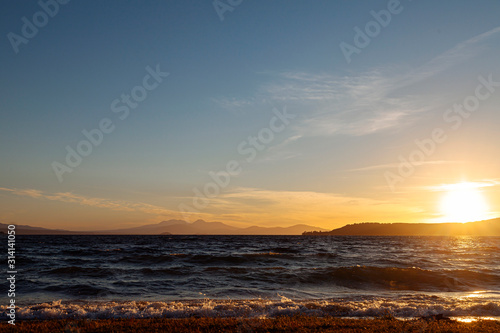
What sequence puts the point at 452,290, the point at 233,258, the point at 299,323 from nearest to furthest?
the point at 299,323 → the point at 452,290 → the point at 233,258

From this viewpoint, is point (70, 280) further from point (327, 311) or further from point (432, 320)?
point (432, 320)

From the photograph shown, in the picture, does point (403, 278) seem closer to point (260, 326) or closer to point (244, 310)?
point (244, 310)

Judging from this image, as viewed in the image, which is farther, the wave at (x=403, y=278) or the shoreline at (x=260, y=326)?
the wave at (x=403, y=278)

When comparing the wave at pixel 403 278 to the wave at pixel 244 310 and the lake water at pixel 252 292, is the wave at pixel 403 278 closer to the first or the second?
the lake water at pixel 252 292

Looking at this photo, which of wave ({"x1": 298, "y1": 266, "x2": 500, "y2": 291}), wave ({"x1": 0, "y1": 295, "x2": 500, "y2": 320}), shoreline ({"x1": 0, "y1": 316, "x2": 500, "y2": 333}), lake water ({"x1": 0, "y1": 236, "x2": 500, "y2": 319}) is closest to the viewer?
shoreline ({"x1": 0, "y1": 316, "x2": 500, "y2": 333})

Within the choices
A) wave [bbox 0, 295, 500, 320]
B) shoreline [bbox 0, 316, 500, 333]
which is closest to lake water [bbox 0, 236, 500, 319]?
wave [bbox 0, 295, 500, 320]

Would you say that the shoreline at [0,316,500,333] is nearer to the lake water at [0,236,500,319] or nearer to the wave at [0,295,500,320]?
the wave at [0,295,500,320]

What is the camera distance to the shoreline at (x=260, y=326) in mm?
10195

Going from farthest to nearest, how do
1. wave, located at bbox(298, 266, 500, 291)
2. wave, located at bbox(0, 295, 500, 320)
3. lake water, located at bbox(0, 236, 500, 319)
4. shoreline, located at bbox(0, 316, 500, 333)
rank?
1. wave, located at bbox(298, 266, 500, 291)
2. lake water, located at bbox(0, 236, 500, 319)
3. wave, located at bbox(0, 295, 500, 320)
4. shoreline, located at bbox(0, 316, 500, 333)

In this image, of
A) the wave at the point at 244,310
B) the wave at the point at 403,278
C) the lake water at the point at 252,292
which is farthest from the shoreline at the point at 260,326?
the wave at the point at 403,278

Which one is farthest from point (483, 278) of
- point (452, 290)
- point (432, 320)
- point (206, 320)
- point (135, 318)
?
point (135, 318)

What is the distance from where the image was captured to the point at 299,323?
11.2m

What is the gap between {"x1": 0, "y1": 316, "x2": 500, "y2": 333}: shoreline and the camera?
1020 cm

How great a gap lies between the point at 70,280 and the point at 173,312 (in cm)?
1311
